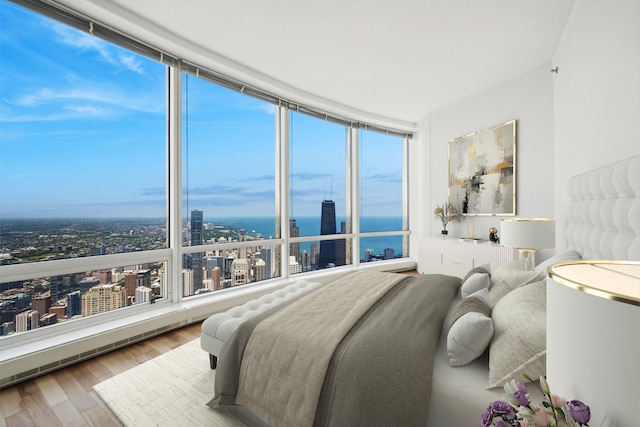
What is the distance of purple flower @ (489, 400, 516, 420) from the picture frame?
3.82 m

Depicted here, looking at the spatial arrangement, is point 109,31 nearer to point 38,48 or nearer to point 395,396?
point 38,48

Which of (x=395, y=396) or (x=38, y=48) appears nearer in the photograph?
(x=395, y=396)

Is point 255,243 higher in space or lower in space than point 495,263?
higher

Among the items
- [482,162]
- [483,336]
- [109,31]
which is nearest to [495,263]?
[482,162]

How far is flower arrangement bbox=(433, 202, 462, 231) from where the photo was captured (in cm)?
463

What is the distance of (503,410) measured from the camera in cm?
67

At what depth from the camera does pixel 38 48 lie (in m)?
2.32

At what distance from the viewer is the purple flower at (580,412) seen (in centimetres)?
44

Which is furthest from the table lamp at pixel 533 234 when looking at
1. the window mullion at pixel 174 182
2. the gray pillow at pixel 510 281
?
the window mullion at pixel 174 182

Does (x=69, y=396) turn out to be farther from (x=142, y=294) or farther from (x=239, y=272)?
(x=239, y=272)

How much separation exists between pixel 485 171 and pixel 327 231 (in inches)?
100

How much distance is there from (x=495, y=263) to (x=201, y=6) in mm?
4264

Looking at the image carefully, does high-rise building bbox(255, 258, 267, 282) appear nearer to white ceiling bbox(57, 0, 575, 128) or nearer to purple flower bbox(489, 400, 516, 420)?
white ceiling bbox(57, 0, 575, 128)

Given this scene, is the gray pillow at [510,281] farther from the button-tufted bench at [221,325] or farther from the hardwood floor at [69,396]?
the hardwood floor at [69,396]
